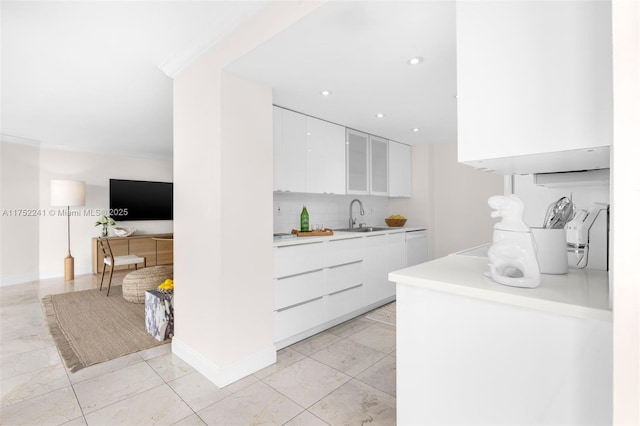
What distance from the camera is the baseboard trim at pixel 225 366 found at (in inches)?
81.9

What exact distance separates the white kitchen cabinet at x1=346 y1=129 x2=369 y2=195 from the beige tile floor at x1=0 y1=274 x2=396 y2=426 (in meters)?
1.77

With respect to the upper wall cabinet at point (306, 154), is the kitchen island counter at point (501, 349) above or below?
below

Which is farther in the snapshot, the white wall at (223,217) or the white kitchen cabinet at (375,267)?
the white kitchen cabinet at (375,267)

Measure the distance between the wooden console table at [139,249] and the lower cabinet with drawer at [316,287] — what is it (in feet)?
11.4

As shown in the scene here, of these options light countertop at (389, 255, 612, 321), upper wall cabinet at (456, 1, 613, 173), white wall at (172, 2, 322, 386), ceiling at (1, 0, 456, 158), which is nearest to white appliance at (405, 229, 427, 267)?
ceiling at (1, 0, 456, 158)

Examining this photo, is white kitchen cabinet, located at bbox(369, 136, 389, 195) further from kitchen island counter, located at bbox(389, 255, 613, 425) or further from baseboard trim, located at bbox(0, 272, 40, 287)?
baseboard trim, located at bbox(0, 272, 40, 287)

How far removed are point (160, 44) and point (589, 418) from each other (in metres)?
2.87

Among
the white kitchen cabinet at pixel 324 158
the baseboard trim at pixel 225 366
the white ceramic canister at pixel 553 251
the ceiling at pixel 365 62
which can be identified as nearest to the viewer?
the white ceramic canister at pixel 553 251

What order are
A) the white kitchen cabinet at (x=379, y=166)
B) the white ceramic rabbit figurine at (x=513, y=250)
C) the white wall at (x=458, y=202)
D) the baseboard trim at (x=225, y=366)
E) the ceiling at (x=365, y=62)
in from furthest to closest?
1. the white wall at (x=458, y=202)
2. the white kitchen cabinet at (x=379, y=166)
3. the baseboard trim at (x=225, y=366)
4. the ceiling at (x=365, y=62)
5. the white ceramic rabbit figurine at (x=513, y=250)

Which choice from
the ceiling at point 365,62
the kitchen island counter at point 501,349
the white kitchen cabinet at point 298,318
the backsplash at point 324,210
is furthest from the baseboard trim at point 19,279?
the kitchen island counter at point 501,349

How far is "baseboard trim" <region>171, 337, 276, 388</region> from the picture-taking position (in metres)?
2.08

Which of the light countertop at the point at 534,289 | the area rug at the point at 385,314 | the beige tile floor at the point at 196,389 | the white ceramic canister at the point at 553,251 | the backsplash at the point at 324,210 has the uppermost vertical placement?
the backsplash at the point at 324,210

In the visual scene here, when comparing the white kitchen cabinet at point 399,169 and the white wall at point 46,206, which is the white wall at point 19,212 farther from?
the white kitchen cabinet at point 399,169

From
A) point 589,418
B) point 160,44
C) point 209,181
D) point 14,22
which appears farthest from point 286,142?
point 589,418
